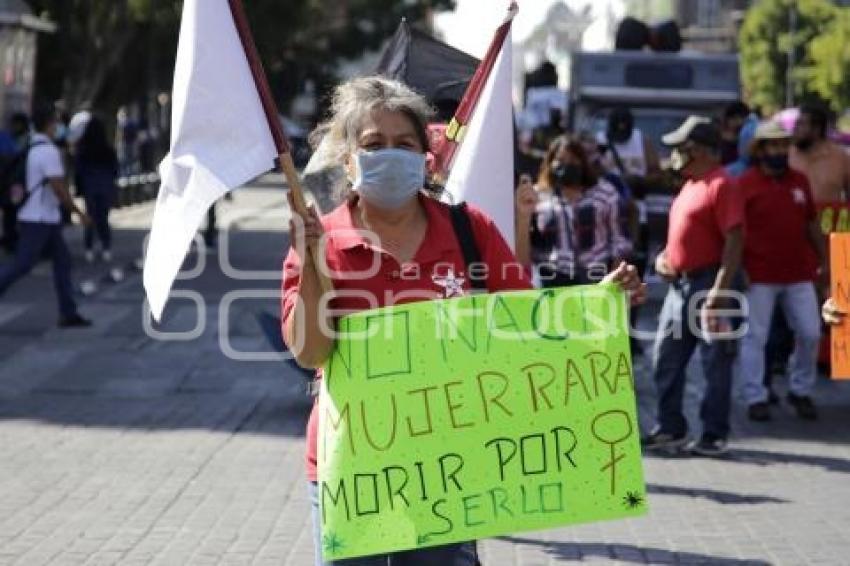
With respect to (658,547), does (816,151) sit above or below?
above

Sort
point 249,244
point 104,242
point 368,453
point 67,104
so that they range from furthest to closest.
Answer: point 67,104 < point 249,244 < point 104,242 < point 368,453

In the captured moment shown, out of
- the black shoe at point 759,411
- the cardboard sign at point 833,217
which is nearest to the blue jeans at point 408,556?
the black shoe at point 759,411

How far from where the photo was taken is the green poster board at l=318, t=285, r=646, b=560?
16.4 feet

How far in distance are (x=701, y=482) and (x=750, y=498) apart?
504 mm

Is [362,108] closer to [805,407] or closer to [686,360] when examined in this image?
[686,360]

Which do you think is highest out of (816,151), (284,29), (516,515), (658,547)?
(284,29)

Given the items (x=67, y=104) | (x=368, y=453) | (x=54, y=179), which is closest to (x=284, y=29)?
(x=67, y=104)

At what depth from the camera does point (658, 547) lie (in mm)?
8281

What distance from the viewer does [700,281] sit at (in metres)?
10.9

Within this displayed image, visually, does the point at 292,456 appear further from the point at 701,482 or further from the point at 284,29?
the point at 284,29

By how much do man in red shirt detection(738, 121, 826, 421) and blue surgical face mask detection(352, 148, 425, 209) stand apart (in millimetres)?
6535

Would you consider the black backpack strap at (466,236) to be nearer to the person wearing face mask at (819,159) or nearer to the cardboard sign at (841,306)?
the cardboard sign at (841,306)

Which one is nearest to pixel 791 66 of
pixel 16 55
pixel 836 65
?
pixel 836 65

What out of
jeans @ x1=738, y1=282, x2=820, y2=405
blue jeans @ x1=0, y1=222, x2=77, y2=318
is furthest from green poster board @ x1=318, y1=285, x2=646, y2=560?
blue jeans @ x1=0, y1=222, x2=77, y2=318
